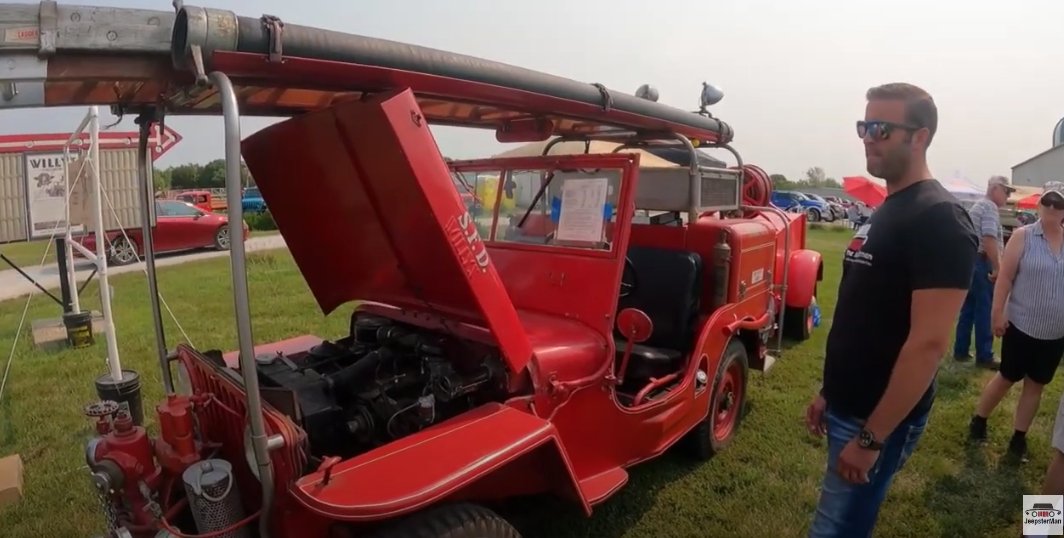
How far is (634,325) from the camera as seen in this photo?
2.94 m

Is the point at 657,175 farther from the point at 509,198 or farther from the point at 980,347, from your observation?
the point at 980,347

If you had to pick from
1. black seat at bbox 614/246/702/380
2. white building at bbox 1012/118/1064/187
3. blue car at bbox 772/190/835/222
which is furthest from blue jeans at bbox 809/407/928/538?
white building at bbox 1012/118/1064/187

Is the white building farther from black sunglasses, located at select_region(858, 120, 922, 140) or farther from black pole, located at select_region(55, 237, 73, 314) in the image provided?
black pole, located at select_region(55, 237, 73, 314)

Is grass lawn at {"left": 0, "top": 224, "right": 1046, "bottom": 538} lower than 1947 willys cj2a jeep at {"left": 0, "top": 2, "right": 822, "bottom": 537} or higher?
lower

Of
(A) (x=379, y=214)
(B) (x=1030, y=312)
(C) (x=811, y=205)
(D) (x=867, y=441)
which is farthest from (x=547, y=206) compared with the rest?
(C) (x=811, y=205)

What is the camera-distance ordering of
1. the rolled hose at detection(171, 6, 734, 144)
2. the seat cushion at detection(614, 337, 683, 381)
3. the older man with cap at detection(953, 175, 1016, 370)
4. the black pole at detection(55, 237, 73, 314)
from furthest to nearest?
1. the black pole at detection(55, 237, 73, 314)
2. the older man with cap at detection(953, 175, 1016, 370)
3. the seat cushion at detection(614, 337, 683, 381)
4. the rolled hose at detection(171, 6, 734, 144)

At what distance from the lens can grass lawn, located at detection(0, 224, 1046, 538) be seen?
331 centimetres

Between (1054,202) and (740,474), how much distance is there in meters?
2.67

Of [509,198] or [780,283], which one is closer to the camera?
[509,198]

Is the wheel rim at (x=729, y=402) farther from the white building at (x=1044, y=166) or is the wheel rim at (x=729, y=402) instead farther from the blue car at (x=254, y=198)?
the white building at (x=1044, y=166)

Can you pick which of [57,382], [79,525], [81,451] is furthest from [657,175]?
[57,382]

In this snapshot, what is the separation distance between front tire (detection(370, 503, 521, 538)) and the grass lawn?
0.68 metres

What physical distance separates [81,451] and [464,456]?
137 inches

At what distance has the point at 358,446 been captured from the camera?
2580 mm
